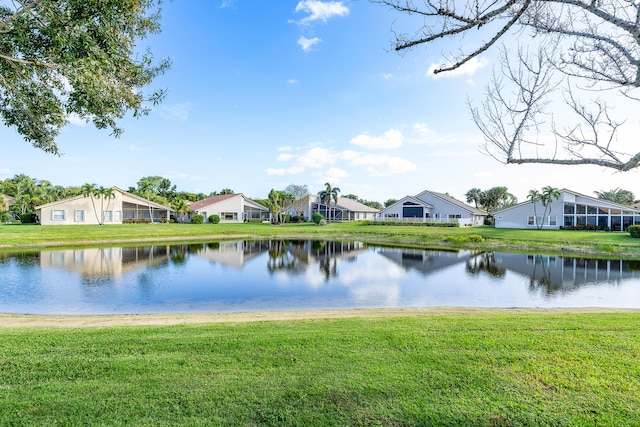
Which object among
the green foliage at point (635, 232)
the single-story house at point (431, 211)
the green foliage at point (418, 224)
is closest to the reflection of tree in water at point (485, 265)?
the green foliage at point (635, 232)

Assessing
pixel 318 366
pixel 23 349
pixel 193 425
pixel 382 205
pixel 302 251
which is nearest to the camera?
pixel 193 425

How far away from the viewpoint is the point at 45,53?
5.55m

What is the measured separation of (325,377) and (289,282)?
1169cm

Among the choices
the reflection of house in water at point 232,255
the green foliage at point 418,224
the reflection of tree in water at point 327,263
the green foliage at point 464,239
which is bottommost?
the reflection of tree in water at point 327,263

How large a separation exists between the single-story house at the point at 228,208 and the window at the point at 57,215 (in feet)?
59.0

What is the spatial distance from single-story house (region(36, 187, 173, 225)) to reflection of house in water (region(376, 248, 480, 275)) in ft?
133

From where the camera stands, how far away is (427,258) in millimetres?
25500

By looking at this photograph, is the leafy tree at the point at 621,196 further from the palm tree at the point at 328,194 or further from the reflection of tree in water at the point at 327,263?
the reflection of tree in water at the point at 327,263

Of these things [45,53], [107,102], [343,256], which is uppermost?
[45,53]

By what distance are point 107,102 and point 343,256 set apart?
2181cm

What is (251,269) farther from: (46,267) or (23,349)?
(23,349)

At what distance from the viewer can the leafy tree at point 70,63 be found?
16.5 feet

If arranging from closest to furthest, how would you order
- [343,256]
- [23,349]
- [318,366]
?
1. [318,366]
2. [23,349]
3. [343,256]

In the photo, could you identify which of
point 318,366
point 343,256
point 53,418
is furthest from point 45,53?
point 343,256
